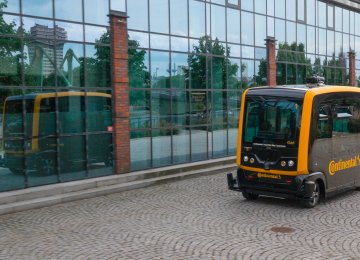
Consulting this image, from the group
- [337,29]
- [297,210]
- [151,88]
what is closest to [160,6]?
[151,88]

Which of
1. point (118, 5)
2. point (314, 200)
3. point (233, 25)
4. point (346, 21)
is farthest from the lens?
point (346, 21)

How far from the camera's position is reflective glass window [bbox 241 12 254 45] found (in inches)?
710

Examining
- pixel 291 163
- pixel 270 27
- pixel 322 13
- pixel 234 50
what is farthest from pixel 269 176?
pixel 322 13

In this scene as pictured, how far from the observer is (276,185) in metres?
10.1

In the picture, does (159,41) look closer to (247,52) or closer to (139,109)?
(139,109)

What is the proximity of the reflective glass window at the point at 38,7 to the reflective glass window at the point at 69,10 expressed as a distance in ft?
0.66

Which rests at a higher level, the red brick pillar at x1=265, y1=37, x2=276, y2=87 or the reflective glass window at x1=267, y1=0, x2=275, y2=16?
the reflective glass window at x1=267, y1=0, x2=275, y2=16

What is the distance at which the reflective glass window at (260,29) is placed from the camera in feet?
61.5

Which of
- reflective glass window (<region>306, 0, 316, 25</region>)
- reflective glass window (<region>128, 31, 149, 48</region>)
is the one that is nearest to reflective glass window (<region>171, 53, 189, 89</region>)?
reflective glass window (<region>128, 31, 149, 48</region>)

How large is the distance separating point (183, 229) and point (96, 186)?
423 centimetres

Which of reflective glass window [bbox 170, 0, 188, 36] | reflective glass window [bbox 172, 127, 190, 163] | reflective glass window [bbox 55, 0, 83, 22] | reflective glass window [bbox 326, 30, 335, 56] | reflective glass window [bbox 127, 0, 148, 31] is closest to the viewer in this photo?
reflective glass window [bbox 55, 0, 83, 22]

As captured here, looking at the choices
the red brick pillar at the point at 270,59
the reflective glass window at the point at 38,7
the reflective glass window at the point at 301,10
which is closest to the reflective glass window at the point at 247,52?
the red brick pillar at the point at 270,59

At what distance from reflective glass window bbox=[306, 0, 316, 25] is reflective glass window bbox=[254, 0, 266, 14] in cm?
355

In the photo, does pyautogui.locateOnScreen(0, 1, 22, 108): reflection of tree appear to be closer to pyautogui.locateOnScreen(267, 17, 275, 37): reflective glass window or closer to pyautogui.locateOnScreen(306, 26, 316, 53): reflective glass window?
pyautogui.locateOnScreen(267, 17, 275, 37): reflective glass window
